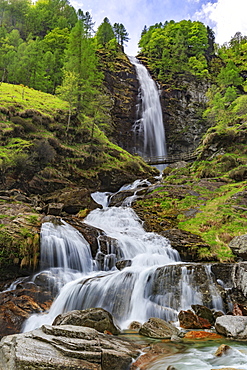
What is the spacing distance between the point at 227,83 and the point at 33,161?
37.3 m

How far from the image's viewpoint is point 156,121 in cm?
4469

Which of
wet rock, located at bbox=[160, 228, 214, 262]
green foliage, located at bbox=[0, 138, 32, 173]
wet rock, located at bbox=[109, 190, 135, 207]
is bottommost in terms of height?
wet rock, located at bbox=[160, 228, 214, 262]

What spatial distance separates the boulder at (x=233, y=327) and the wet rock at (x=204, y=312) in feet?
2.93

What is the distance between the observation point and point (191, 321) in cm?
841

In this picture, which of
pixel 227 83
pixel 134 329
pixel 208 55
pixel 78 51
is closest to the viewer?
pixel 134 329

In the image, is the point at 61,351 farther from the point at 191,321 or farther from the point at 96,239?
the point at 96,239

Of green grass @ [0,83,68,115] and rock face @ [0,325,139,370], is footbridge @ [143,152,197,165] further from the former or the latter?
rock face @ [0,325,139,370]

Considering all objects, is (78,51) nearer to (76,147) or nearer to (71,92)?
(71,92)

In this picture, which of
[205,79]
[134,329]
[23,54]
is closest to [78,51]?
[23,54]

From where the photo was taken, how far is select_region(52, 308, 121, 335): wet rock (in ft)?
23.0

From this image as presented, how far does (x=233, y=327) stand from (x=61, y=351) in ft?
17.6

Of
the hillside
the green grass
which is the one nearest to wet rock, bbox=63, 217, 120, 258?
the hillside

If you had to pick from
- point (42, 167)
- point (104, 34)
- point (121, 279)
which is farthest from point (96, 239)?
point (104, 34)

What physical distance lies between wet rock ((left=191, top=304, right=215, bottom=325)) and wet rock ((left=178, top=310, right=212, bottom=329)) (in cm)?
19
